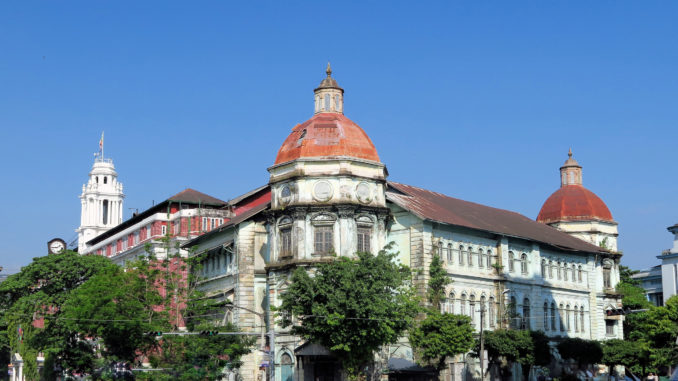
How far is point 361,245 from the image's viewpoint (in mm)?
61031

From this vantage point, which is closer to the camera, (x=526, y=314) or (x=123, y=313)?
(x=123, y=313)

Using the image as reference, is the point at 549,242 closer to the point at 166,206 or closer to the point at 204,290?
the point at 204,290

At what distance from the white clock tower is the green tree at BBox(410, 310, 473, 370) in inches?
3619

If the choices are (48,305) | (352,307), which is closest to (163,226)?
(48,305)

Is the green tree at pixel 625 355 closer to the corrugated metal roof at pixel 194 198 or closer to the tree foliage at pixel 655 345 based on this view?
the tree foliage at pixel 655 345

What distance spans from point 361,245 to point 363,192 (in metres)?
3.59

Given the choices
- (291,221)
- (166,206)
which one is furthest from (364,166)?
(166,206)

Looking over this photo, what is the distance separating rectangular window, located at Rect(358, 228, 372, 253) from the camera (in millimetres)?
60981

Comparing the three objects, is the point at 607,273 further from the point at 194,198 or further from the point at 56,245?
the point at 56,245

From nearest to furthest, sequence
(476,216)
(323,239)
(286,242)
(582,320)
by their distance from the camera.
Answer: (323,239) < (286,242) < (476,216) < (582,320)

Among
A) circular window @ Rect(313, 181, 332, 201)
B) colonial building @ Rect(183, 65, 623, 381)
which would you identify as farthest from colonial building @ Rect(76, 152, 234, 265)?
circular window @ Rect(313, 181, 332, 201)

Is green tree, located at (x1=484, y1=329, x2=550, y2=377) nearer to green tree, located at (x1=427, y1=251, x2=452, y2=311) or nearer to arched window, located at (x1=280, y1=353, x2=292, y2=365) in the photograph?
green tree, located at (x1=427, y1=251, x2=452, y2=311)

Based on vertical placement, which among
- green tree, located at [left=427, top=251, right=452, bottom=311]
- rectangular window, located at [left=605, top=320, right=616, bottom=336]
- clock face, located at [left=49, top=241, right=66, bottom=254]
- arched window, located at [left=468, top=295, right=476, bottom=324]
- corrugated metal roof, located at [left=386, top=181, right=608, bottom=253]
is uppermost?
clock face, located at [left=49, top=241, right=66, bottom=254]

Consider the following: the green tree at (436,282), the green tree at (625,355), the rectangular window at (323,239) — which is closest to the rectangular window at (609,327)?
the green tree at (625,355)
